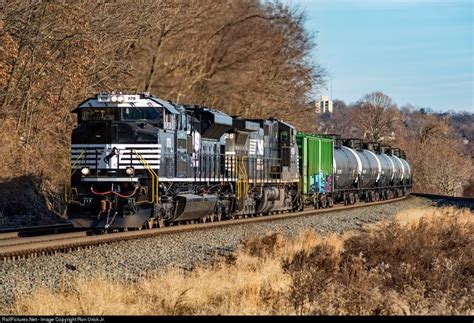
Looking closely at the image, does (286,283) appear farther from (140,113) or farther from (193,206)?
(193,206)

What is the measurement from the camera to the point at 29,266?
13320 millimetres

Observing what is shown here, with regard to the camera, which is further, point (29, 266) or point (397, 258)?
point (397, 258)

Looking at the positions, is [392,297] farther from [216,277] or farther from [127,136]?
[127,136]

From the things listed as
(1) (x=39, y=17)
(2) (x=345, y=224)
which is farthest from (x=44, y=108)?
(2) (x=345, y=224)

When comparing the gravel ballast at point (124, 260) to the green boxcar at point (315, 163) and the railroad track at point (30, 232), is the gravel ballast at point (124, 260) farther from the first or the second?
the green boxcar at point (315, 163)

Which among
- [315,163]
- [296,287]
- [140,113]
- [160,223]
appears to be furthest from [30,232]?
[315,163]

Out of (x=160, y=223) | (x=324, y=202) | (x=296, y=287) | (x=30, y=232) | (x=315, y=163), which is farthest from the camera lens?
(x=324, y=202)

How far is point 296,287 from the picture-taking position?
33.2 feet

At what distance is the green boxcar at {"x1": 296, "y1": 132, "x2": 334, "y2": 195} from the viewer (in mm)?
33656

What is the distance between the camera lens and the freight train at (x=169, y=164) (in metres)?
18.8

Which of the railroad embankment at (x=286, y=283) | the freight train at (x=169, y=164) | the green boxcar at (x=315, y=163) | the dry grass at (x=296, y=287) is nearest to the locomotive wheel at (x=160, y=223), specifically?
the freight train at (x=169, y=164)

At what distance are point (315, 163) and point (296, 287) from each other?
2509 centimetres

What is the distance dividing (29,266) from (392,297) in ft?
22.5

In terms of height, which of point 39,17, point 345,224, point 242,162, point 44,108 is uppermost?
point 39,17
